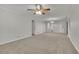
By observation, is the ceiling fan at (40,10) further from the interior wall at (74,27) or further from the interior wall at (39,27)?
the interior wall at (74,27)

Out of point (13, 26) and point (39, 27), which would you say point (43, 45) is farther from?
point (13, 26)

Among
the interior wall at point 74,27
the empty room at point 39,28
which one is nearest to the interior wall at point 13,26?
the empty room at point 39,28

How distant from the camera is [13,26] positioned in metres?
1.81

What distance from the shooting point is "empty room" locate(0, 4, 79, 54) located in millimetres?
1721

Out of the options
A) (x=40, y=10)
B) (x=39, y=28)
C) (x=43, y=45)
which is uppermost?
(x=40, y=10)

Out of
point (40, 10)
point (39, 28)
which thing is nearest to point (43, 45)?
point (39, 28)

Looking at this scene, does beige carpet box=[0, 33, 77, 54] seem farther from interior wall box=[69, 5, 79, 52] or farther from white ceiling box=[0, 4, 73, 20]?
white ceiling box=[0, 4, 73, 20]

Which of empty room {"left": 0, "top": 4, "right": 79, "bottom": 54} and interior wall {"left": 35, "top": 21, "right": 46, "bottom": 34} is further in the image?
interior wall {"left": 35, "top": 21, "right": 46, "bottom": 34}

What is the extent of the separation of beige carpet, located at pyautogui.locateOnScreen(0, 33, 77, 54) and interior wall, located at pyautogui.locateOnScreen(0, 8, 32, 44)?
9cm

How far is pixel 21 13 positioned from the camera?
1778 millimetres

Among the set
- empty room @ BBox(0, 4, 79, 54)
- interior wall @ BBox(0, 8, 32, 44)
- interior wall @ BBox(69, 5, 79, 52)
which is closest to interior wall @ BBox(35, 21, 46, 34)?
empty room @ BBox(0, 4, 79, 54)

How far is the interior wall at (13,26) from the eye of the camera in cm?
173

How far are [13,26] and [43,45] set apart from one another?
0.54 metres
